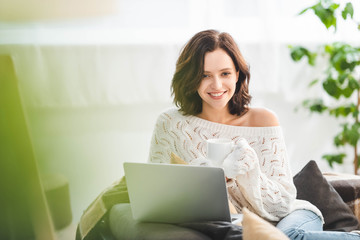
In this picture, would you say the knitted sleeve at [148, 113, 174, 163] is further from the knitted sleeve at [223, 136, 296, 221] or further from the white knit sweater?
the knitted sleeve at [223, 136, 296, 221]

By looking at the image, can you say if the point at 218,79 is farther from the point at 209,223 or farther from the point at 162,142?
the point at 209,223

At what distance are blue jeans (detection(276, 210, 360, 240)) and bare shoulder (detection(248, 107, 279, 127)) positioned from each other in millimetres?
344

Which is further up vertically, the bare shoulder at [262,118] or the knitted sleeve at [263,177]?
the bare shoulder at [262,118]

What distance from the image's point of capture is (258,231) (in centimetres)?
98

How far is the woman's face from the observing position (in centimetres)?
150

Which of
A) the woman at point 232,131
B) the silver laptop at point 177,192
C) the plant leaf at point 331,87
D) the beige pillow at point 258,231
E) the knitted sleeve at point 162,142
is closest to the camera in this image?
the beige pillow at point 258,231

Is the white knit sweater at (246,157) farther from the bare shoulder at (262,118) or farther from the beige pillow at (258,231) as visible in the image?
the beige pillow at (258,231)

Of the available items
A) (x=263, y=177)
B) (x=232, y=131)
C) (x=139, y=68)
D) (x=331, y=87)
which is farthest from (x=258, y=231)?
(x=139, y=68)

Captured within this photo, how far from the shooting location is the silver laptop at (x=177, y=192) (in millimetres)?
1099

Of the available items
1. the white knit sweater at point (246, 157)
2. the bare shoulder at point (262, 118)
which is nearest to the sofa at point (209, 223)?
the white knit sweater at point (246, 157)

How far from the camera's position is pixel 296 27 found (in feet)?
9.19

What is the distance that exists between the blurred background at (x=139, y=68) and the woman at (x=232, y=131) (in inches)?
21.9

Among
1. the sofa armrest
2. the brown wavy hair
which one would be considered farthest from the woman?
the sofa armrest

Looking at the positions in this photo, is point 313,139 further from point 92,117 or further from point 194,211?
point 194,211
